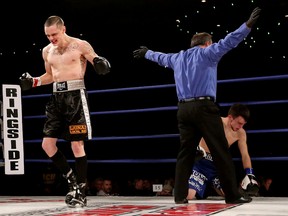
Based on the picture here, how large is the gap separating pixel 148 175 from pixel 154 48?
185cm

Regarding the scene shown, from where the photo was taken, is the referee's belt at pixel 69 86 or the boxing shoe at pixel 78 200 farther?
the referee's belt at pixel 69 86

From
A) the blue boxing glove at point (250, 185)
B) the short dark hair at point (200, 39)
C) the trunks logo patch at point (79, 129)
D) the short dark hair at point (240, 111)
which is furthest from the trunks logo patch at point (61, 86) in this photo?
the blue boxing glove at point (250, 185)

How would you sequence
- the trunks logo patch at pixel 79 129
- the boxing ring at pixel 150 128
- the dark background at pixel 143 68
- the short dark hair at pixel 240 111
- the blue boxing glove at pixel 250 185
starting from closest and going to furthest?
the trunks logo patch at pixel 79 129, the blue boxing glove at pixel 250 185, the short dark hair at pixel 240 111, the boxing ring at pixel 150 128, the dark background at pixel 143 68

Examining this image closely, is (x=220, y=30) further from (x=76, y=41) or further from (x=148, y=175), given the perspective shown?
(x=76, y=41)

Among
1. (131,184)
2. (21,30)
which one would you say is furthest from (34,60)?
(131,184)

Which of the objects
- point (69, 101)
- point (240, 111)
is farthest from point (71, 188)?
point (240, 111)

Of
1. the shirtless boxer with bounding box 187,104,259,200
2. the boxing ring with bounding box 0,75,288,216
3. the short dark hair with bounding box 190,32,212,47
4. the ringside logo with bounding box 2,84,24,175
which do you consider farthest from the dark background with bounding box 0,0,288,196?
the short dark hair with bounding box 190,32,212,47

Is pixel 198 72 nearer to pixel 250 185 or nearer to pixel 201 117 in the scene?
pixel 201 117

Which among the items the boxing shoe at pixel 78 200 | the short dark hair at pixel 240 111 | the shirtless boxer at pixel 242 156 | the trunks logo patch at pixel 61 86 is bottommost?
the boxing shoe at pixel 78 200

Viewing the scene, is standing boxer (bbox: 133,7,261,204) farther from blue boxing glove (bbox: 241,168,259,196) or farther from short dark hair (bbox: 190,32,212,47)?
blue boxing glove (bbox: 241,168,259,196)

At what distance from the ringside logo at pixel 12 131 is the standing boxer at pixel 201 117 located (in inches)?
72.6

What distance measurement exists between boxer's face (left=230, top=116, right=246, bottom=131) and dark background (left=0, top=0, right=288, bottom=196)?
81.0 inches

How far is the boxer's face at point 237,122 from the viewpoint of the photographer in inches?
114

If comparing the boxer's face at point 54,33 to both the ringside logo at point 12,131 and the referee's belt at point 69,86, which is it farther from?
the ringside logo at point 12,131
